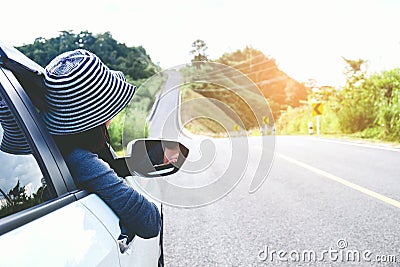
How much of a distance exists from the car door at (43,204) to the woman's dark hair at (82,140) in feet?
0.57

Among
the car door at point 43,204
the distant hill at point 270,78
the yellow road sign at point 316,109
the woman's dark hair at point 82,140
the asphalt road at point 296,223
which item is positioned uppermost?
the distant hill at point 270,78

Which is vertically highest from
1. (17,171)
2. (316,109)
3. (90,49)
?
(90,49)

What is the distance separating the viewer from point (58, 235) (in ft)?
4.75

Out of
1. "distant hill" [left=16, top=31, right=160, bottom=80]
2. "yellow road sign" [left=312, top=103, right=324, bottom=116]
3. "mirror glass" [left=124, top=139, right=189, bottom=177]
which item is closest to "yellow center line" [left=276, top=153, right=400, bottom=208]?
"distant hill" [left=16, top=31, right=160, bottom=80]

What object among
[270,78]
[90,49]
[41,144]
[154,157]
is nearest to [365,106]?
[90,49]

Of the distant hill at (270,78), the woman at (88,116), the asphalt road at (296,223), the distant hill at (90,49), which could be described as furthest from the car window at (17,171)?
the distant hill at (270,78)

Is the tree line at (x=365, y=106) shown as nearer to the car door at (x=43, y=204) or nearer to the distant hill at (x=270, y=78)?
the car door at (x=43, y=204)

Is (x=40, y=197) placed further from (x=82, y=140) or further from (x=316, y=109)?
(x=316, y=109)

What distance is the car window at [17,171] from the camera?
5.20 ft

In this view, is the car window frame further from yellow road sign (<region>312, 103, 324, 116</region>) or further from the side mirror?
→ yellow road sign (<region>312, 103, 324, 116</region>)

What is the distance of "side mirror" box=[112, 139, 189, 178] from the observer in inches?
96.6

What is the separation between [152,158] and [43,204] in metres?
1.14

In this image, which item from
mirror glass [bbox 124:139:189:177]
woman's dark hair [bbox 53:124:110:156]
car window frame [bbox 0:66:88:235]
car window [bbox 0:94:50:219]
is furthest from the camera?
mirror glass [bbox 124:139:189:177]

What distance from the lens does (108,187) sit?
195 cm
